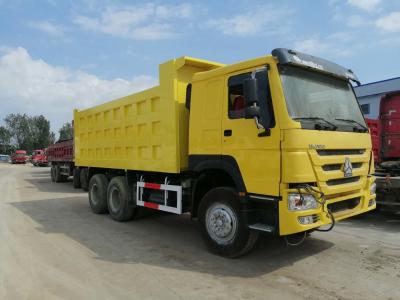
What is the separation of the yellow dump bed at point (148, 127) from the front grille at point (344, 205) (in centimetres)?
253

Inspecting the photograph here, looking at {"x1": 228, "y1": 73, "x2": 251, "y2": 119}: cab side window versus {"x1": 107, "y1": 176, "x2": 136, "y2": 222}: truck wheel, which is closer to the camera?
{"x1": 228, "y1": 73, "x2": 251, "y2": 119}: cab side window

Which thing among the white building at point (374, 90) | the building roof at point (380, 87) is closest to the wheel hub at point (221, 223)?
the white building at point (374, 90)

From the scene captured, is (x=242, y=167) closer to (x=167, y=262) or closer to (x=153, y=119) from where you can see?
(x=167, y=262)

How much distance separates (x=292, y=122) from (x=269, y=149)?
1.51 feet

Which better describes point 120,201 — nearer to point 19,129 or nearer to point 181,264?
point 181,264

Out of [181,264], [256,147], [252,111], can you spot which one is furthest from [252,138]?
[181,264]

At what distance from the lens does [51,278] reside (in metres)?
4.87

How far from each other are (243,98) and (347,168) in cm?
178

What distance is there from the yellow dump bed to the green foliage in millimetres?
92629

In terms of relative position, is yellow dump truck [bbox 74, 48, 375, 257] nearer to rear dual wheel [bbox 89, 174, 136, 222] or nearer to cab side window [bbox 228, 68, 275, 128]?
cab side window [bbox 228, 68, 275, 128]

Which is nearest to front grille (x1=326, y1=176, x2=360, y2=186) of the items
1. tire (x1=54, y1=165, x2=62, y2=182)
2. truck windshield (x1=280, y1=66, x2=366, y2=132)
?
truck windshield (x1=280, y1=66, x2=366, y2=132)

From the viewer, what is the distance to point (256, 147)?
5109 millimetres

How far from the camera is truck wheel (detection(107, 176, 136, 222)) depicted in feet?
27.5

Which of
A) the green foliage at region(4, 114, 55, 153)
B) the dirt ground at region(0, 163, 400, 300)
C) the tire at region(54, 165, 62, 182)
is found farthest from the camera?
the green foliage at region(4, 114, 55, 153)
